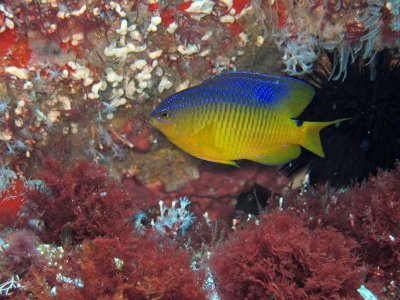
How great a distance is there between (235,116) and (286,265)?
1.26 meters

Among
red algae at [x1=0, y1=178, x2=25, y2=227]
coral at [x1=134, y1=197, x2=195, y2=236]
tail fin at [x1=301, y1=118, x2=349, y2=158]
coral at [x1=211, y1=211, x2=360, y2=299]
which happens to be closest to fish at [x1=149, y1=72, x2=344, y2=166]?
tail fin at [x1=301, y1=118, x2=349, y2=158]

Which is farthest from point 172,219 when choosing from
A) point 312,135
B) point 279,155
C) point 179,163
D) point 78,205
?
point 312,135

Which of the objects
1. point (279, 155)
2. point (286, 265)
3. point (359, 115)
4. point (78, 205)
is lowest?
point (78, 205)

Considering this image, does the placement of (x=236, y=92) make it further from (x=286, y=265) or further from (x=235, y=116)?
(x=286, y=265)

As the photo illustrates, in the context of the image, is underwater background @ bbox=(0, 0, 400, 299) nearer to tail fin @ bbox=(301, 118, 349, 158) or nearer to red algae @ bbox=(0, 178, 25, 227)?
red algae @ bbox=(0, 178, 25, 227)

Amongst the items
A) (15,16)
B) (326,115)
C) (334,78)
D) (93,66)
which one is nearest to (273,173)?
(326,115)

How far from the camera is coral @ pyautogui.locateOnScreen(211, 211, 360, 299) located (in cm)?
226

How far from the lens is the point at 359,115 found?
387 centimetres

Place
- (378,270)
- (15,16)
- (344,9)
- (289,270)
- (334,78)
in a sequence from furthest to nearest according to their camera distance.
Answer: (334,78) → (344,9) → (15,16) → (378,270) → (289,270)

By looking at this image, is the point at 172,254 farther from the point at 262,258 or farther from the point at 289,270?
the point at 289,270

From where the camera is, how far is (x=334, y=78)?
12.1 ft

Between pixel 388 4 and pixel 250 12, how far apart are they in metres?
1.17

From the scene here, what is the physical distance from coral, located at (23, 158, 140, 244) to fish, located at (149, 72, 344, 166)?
0.68 meters

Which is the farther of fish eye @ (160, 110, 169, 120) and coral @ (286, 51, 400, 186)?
coral @ (286, 51, 400, 186)
